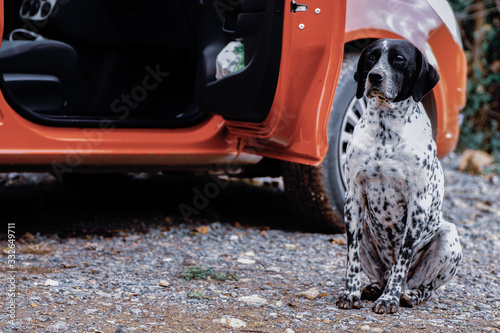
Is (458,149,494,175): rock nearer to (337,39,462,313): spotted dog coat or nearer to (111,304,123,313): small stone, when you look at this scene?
(337,39,462,313): spotted dog coat

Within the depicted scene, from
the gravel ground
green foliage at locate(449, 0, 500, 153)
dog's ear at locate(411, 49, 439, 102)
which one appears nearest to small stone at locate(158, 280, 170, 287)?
the gravel ground

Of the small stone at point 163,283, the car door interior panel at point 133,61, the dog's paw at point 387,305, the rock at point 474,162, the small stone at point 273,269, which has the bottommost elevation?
the rock at point 474,162

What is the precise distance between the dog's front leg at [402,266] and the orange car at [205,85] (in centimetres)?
59

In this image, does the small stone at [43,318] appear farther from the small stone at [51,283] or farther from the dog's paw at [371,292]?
the dog's paw at [371,292]

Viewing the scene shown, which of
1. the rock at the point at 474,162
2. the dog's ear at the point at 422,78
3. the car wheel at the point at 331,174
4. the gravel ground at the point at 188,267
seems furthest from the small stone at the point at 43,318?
the rock at the point at 474,162

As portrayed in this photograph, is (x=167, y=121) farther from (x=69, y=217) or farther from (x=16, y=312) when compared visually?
(x=16, y=312)

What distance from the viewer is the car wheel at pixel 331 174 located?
3.52 meters

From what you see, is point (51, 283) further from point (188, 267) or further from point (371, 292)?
point (371, 292)

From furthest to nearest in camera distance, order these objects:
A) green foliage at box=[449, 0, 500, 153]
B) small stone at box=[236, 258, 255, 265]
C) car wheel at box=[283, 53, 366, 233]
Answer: green foliage at box=[449, 0, 500, 153] → car wheel at box=[283, 53, 366, 233] → small stone at box=[236, 258, 255, 265]

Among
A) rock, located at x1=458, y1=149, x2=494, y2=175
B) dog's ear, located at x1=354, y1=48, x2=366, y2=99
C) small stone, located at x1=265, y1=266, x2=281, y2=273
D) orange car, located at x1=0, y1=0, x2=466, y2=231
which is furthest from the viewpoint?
rock, located at x1=458, y1=149, x2=494, y2=175

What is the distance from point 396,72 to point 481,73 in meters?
5.84

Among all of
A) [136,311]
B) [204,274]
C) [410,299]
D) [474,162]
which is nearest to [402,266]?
[410,299]

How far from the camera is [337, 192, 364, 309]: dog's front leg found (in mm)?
2461

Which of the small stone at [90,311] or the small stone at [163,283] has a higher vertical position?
the small stone at [90,311]
